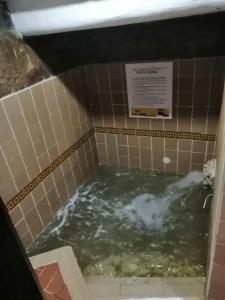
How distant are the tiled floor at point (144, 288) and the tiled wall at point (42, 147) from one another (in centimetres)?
85

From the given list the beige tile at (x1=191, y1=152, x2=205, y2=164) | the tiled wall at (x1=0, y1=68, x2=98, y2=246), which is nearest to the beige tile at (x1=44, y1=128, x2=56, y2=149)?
the tiled wall at (x1=0, y1=68, x2=98, y2=246)

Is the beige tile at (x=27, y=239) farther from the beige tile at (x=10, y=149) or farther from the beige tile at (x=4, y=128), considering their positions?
the beige tile at (x=4, y=128)

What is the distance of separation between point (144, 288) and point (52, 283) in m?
0.72

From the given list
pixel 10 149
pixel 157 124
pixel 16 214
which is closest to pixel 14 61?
pixel 10 149

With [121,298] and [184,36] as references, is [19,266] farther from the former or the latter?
[184,36]

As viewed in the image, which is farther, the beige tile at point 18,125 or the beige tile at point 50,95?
the beige tile at point 50,95

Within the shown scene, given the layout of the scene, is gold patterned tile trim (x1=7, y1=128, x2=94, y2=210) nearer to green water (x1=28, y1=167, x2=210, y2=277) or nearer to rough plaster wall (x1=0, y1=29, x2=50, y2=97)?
green water (x1=28, y1=167, x2=210, y2=277)

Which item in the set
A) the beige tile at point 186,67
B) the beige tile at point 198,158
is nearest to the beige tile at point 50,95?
the beige tile at point 186,67

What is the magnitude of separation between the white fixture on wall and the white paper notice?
998mm

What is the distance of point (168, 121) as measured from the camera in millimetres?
2971

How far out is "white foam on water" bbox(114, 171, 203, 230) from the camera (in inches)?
106

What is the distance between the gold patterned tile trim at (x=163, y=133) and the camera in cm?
290

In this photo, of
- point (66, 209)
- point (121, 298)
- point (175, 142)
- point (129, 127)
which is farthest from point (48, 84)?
point (121, 298)

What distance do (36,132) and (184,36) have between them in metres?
1.68
